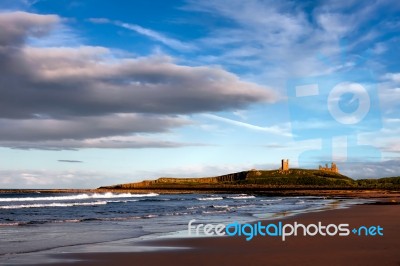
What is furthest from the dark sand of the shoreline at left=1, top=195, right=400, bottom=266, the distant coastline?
the distant coastline

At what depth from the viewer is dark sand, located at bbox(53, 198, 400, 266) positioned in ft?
39.8

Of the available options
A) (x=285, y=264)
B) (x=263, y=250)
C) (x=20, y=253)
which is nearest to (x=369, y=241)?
(x=263, y=250)

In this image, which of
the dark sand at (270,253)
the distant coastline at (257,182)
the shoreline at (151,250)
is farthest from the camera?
the distant coastline at (257,182)

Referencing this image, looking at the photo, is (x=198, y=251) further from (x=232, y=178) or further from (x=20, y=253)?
(x=232, y=178)

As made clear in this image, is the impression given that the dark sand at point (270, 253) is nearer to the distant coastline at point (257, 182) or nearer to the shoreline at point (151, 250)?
the shoreline at point (151, 250)

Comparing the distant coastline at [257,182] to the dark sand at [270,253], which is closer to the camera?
the dark sand at [270,253]

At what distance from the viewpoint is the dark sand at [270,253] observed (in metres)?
12.1

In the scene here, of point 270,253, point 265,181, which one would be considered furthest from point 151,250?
point 265,181

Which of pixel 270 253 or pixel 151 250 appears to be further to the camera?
pixel 151 250

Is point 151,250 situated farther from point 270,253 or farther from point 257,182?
point 257,182

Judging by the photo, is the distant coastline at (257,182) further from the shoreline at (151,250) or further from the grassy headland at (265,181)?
the shoreline at (151,250)

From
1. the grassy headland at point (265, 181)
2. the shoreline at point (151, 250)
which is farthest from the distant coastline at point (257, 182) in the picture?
the shoreline at point (151, 250)

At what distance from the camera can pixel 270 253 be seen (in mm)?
13469

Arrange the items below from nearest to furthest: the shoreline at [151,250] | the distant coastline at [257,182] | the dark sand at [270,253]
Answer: the dark sand at [270,253] → the shoreline at [151,250] → the distant coastline at [257,182]
